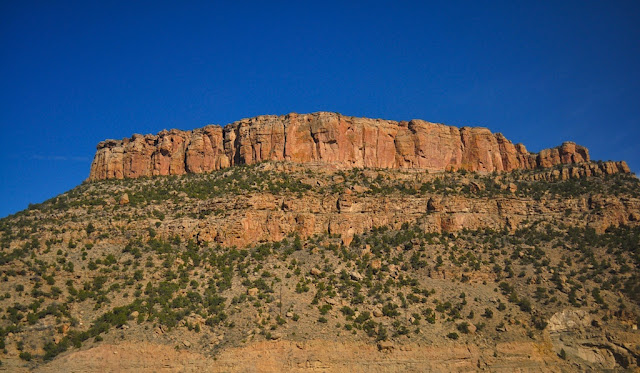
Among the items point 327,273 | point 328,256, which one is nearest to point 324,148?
point 328,256

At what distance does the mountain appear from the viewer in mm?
42469

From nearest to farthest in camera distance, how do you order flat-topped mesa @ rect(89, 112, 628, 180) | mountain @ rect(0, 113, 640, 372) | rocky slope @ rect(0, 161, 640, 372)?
rocky slope @ rect(0, 161, 640, 372) < mountain @ rect(0, 113, 640, 372) < flat-topped mesa @ rect(89, 112, 628, 180)

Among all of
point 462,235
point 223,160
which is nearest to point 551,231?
point 462,235

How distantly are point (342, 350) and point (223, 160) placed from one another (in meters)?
34.1

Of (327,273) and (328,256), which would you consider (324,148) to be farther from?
(327,273)

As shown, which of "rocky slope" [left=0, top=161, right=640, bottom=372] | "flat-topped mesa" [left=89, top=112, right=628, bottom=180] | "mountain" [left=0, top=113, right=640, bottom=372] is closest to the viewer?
"rocky slope" [left=0, top=161, right=640, bottom=372]

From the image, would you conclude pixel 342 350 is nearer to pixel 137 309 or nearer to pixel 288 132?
pixel 137 309

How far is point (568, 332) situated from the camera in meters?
46.1

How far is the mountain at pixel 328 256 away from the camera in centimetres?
4247

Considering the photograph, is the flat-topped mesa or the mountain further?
the flat-topped mesa

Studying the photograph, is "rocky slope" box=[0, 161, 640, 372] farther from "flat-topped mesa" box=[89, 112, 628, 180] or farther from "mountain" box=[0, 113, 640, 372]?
"flat-topped mesa" box=[89, 112, 628, 180]

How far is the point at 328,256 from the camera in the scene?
5325 centimetres

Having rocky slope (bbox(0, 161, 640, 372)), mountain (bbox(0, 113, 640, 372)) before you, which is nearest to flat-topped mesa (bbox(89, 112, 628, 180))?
mountain (bbox(0, 113, 640, 372))

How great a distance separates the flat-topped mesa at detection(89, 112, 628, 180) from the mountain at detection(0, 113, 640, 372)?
0.24 metres
